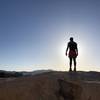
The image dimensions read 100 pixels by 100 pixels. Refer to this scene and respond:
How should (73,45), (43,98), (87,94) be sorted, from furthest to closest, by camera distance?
(73,45)
(87,94)
(43,98)

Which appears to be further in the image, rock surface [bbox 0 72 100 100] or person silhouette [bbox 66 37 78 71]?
person silhouette [bbox 66 37 78 71]

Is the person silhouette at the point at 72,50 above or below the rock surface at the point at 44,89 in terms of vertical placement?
above

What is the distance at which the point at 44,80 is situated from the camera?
13734 mm

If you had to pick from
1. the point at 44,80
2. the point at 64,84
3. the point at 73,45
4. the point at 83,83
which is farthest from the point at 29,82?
the point at 73,45

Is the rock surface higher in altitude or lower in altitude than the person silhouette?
lower

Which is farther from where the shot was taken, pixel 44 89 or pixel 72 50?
pixel 72 50

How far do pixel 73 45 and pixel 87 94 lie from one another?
5630 millimetres

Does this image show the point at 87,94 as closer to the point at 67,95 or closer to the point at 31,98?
the point at 67,95

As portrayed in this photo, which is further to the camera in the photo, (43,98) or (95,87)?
(95,87)

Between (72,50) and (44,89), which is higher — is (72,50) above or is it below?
above

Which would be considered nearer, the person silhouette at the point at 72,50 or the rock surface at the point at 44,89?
the rock surface at the point at 44,89

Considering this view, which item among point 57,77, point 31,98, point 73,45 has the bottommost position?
point 31,98

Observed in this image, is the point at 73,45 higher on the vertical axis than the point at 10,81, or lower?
higher

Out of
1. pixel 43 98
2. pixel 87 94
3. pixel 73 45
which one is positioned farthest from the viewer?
pixel 73 45
